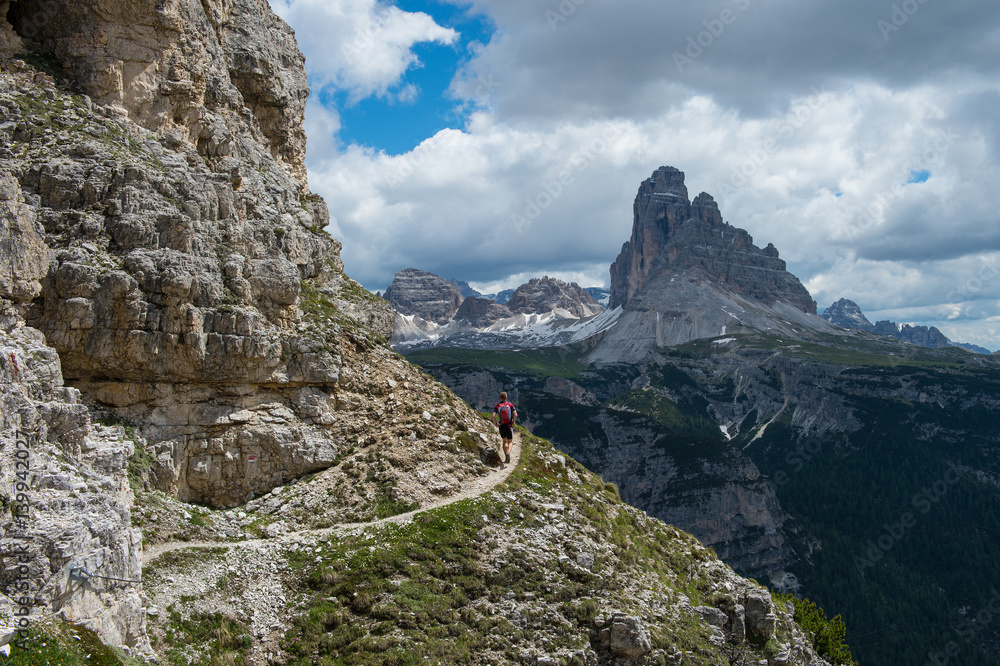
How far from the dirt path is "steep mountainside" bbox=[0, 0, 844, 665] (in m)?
0.20

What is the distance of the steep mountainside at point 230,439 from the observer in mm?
26438

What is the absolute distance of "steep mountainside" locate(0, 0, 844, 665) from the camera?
2644 cm

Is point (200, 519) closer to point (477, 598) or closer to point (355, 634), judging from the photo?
point (355, 634)

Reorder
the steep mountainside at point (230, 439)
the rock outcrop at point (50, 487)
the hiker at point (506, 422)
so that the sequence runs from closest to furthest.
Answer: the rock outcrop at point (50, 487) < the steep mountainside at point (230, 439) < the hiker at point (506, 422)

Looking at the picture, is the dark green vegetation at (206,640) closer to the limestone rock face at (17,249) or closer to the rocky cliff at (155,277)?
the rocky cliff at (155,277)

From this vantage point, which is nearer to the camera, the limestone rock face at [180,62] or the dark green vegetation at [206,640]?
the dark green vegetation at [206,640]

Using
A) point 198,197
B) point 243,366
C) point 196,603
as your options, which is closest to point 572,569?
point 196,603

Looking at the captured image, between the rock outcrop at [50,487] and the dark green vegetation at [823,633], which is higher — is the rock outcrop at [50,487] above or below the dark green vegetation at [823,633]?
above

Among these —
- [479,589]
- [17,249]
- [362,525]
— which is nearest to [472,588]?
[479,589]

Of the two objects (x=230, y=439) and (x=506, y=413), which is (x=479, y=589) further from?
(x=230, y=439)

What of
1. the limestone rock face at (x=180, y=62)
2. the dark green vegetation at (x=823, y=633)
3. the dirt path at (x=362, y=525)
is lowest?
the dark green vegetation at (x=823, y=633)

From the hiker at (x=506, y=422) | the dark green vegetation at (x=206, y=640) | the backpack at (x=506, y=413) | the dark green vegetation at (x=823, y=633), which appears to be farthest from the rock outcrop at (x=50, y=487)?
the dark green vegetation at (x=823, y=633)

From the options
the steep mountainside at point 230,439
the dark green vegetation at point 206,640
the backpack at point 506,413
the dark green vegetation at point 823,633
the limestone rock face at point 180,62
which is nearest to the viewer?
the dark green vegetation at point 206,640

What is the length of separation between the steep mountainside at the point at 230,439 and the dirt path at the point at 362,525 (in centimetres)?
20
